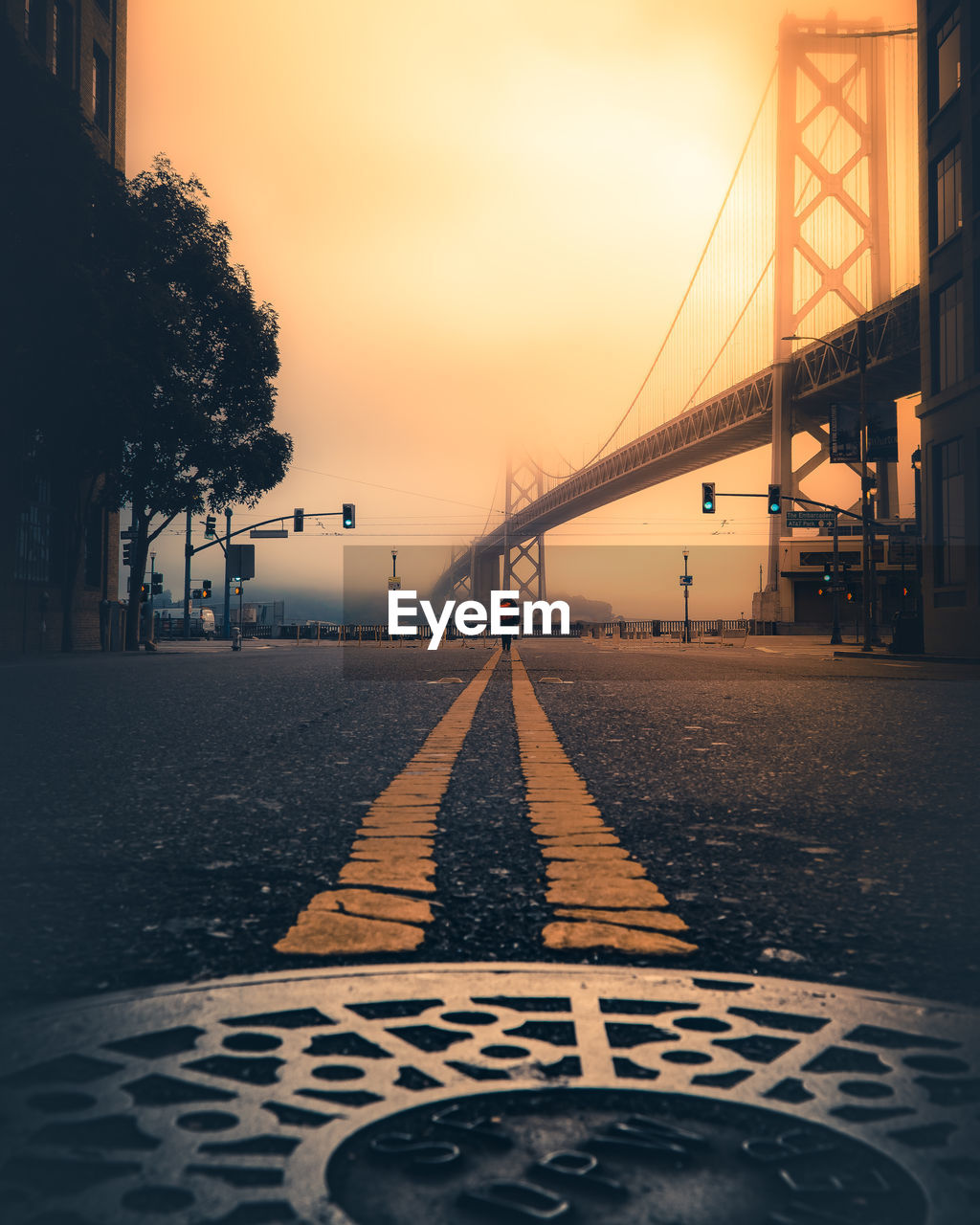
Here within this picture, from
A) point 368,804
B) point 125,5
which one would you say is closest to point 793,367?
point 125,5

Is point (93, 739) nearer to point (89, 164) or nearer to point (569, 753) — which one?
point (569, 753)

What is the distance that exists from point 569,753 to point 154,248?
22333mm

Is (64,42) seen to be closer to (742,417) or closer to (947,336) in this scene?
(947,336)

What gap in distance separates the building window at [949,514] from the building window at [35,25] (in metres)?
23.6

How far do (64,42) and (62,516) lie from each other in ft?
40.9

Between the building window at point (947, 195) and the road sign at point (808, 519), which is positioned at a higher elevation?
the building window at point (947, 195)

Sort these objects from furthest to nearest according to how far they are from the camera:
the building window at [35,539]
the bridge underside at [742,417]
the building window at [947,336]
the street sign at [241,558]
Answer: the bridge underside at [742,417] < the street sign at [241,558] < the building window at [35,539] < the building window at [947,336]

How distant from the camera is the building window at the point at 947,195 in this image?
24.3 m

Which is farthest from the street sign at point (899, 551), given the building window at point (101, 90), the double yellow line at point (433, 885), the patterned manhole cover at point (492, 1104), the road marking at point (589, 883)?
the patterned manhole cover at point (492, 1104)

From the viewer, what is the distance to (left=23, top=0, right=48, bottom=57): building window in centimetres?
2616

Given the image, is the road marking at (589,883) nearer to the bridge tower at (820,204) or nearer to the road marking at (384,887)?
the road marking at (384,887)

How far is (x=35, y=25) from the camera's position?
26656mm

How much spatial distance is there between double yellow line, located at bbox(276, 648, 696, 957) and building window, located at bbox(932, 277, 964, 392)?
23.0 metres

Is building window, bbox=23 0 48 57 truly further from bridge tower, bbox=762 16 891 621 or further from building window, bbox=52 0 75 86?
bridge tower, bbox=762 16 891 621
